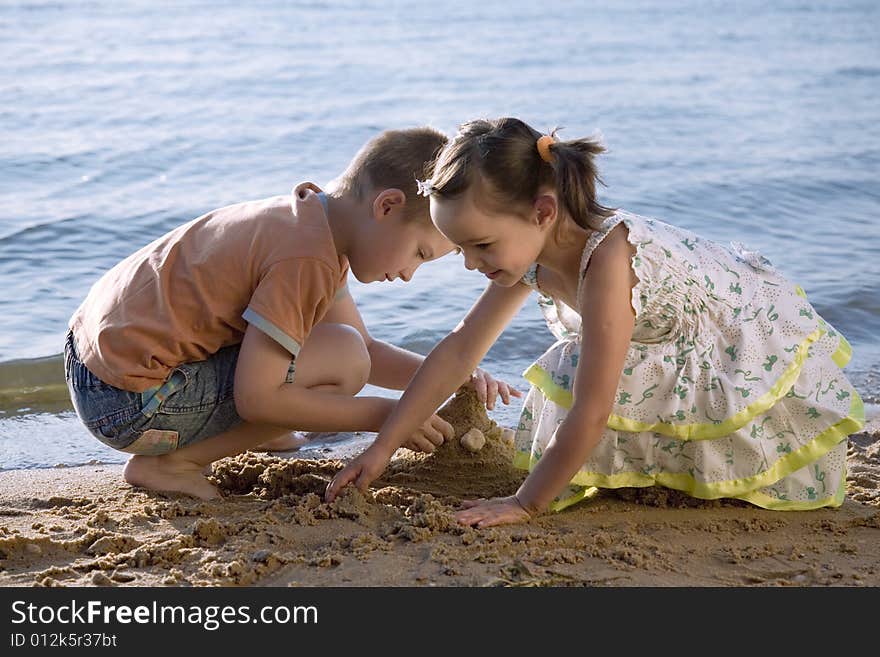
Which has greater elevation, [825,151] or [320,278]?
[320,278]

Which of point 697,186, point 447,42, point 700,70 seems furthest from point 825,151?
point 447,42

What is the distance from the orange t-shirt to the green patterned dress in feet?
2.04

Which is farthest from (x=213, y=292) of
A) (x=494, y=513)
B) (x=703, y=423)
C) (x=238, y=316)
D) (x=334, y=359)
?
(x=703, y=423)

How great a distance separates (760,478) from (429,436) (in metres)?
0.93

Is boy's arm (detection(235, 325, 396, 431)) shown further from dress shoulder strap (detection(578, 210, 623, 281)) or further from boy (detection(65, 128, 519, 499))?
dress shoulder strap (detection(578, 210, 623, 281))

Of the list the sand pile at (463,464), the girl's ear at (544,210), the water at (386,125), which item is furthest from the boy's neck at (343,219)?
the water at (386,125)

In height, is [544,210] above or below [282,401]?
above

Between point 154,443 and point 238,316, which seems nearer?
point 238,316

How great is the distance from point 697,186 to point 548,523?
5686mm

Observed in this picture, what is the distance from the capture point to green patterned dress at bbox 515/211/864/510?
277 cm

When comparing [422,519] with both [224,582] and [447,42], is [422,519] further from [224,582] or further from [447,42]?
[447,42]

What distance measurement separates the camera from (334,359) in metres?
3.05

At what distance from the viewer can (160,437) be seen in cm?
292

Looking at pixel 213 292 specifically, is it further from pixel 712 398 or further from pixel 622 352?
pixel 712 398
